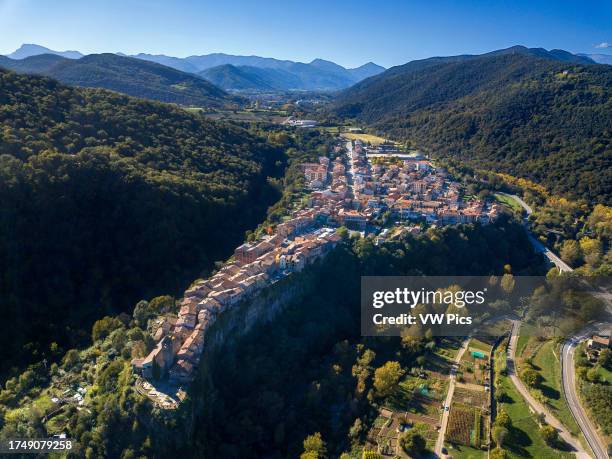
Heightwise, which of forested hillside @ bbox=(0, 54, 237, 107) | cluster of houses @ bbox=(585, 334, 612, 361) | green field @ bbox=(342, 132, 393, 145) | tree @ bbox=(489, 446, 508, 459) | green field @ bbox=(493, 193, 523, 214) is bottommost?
tree @ bbox=(489, 446, 508, 459)

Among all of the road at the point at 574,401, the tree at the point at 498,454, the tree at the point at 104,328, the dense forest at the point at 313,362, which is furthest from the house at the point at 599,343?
the tree at the point at 104,328

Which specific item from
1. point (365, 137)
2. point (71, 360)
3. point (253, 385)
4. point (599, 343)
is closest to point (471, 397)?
point (599, 343)

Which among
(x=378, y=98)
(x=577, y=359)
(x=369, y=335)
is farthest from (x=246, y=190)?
(x=378, y=98)

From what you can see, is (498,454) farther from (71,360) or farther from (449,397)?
(71,360)

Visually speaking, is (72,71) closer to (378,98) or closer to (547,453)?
(378,98)

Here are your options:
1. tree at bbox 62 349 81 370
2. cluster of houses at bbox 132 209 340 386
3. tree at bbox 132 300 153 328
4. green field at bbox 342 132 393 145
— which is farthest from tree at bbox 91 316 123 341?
green field at bbox 342 132 393 145

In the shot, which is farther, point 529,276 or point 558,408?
point 529,276

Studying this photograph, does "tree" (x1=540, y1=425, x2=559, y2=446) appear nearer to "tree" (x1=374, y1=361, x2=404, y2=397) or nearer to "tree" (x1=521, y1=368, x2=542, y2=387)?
"tree" (x1=521, y1=368, x2=542, y2=387)
